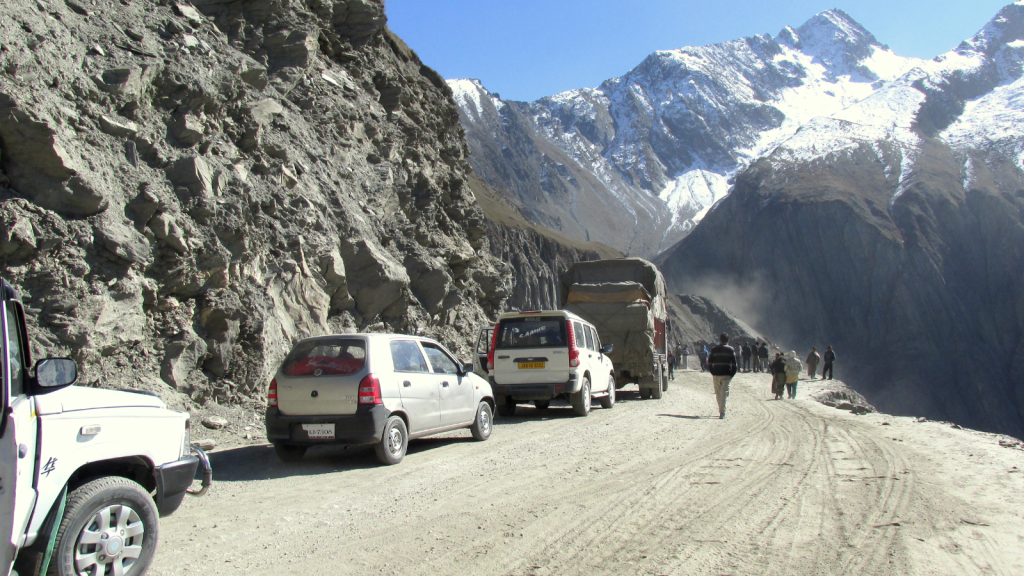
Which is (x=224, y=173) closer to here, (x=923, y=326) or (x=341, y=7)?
(x=341, y=7)

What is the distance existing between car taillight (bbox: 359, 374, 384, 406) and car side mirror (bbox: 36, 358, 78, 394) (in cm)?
417

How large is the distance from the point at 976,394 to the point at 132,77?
76920 mm

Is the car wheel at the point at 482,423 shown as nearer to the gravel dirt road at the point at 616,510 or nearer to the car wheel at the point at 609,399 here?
the gravel dirt road at the point at 616,510

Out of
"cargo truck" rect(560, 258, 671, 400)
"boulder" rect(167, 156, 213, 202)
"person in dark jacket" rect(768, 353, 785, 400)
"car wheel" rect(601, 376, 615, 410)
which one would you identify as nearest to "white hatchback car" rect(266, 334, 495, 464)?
"boulder" rect(167, 156, 213, 202)

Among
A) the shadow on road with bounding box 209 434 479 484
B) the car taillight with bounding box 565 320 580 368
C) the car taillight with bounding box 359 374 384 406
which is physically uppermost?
the car taillight with bounding box 565 320 580 368

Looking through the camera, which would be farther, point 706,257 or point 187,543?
point 706,257

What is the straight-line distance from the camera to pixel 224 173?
1302 cm

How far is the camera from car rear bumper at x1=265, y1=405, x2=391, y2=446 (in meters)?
7.64

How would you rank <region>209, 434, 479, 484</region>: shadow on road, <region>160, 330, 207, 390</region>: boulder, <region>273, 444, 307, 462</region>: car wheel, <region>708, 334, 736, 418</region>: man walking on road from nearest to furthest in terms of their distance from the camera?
<region>209, 434, 479, 484</region>: shadow on road < <region>273, 444, 307, 462</region>: car wheel < <region>160, 330, 207, 390</region>: boulder < <region>708, 334, 736, 418</region>: man walking on road

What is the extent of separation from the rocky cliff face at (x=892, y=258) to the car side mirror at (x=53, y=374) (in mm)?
72889

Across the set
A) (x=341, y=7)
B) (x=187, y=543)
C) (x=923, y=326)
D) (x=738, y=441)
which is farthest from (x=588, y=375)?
(x=923, y=326)

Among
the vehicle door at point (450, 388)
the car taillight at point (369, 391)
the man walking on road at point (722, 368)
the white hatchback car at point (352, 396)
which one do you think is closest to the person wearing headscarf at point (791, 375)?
the man walking on road at point (722, 368)

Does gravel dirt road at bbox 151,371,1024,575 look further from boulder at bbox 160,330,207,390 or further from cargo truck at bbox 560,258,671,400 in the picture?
cargo truck at bbox 560,258,671,400

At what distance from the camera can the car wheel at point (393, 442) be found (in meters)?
7.91
